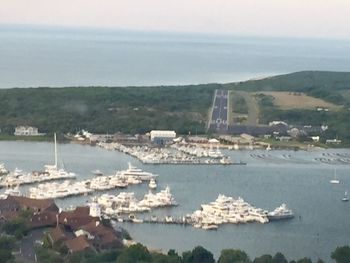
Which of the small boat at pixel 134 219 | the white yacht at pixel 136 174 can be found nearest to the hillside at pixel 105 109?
the white yacht at pixel 136 174

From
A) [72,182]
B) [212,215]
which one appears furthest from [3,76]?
[212,215]

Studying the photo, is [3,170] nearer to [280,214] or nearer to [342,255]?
[280,214]

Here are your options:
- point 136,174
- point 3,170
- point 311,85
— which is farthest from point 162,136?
point 311,85

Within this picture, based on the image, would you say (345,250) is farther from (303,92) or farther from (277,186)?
(303,92)

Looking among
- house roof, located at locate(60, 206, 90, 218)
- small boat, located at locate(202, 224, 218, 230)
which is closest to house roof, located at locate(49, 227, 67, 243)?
house roof, located at locate(60, 206, 90, 218)

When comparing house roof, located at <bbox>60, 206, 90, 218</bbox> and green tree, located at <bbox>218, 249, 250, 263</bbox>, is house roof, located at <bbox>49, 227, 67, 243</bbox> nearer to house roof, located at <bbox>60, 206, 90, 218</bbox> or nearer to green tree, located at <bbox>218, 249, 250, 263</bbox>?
house roof, located at <bbox>60, 206, 90, 218</bbox>

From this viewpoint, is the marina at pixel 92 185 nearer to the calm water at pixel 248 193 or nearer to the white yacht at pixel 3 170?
the calm water at pixel 248 193
